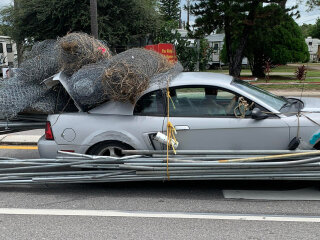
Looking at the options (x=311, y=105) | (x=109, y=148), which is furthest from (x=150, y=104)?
(x=311, y=105)


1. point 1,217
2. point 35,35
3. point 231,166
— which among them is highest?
point 35,35

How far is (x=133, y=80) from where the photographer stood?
4273mm

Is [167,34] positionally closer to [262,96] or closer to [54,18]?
[54,18]

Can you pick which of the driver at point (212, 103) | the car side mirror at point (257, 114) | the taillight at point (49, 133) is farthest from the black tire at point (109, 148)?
the car side mirror at point (257, 114)

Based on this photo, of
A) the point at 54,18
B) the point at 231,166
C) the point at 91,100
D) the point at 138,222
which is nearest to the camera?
the point at 138,222

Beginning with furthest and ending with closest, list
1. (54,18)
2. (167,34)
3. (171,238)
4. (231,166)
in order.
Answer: (167,34) → (54,18) → (231,166) → (171,238)

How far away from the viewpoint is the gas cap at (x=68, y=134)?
4609mm

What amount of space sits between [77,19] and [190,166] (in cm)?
1442

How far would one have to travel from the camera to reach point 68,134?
462 centimetres

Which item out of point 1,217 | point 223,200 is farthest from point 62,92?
point 223,200

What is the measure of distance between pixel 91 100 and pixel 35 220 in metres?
1.61

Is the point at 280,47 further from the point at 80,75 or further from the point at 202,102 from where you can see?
the point at 80,75

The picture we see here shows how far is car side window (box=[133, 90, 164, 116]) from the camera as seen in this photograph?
179 inches

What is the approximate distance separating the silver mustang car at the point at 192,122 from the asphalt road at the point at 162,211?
566 mm
